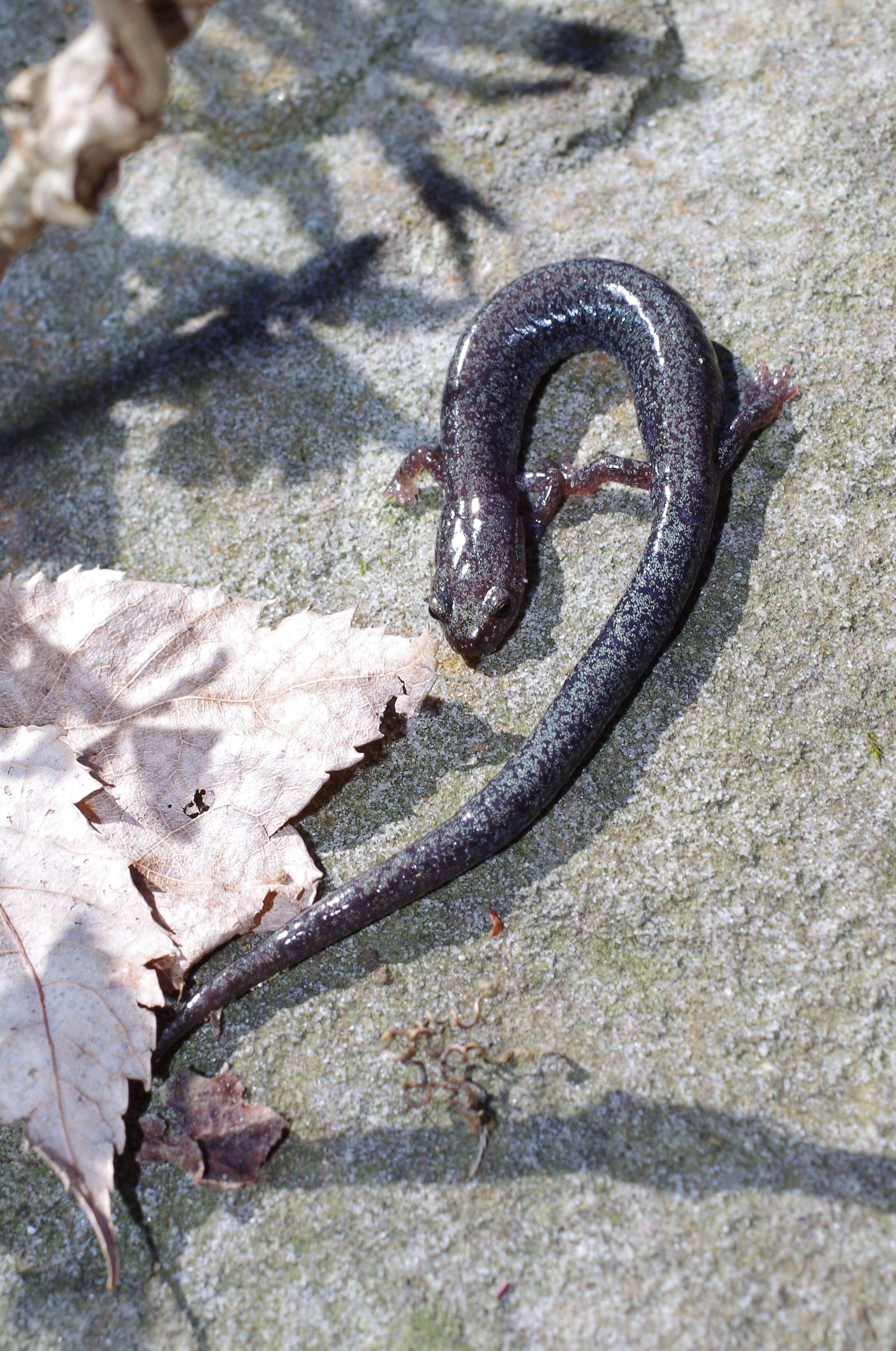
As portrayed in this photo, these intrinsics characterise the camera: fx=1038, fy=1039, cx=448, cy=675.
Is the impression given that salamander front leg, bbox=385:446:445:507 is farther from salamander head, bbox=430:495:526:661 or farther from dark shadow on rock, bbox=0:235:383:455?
dark shadow on rock, bbox=0:235:383:455

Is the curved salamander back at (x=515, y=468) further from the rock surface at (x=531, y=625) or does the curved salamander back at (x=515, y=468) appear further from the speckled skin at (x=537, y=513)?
the rock surface at (x=531, y=625)

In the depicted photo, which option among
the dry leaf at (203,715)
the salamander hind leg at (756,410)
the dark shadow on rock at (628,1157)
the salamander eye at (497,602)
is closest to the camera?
the dark shadow on rock at (628,1157)

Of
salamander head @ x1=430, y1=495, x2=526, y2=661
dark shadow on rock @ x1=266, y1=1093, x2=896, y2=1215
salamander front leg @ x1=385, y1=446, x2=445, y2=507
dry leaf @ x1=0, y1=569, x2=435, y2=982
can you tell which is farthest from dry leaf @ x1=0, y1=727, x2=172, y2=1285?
salamander front leg @ x1=385, y1=446, x2=445, y2=507

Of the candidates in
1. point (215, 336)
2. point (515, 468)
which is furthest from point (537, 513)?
point (215, 336)

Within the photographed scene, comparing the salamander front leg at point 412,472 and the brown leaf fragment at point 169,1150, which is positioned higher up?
the salamander front leg at point 412,472

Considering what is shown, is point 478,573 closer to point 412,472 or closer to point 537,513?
point 537,513

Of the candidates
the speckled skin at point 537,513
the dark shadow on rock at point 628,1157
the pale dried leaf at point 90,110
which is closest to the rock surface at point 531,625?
the dark shadow on rock at point 628,1157
